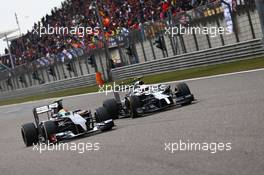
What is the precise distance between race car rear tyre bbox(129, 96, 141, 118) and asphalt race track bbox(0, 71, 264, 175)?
0.68 ft

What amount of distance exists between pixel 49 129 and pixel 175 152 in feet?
15.2

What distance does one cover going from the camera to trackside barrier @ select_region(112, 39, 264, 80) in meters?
23.8

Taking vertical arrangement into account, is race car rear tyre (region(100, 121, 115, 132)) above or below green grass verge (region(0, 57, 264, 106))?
below

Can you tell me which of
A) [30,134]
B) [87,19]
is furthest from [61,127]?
[87,19]

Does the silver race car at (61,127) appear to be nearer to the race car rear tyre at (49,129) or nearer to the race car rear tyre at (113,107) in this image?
the race car rear tyre at (49,129)

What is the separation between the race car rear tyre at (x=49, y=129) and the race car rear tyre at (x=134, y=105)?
1.89m

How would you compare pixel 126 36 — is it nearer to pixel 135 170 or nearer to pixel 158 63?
pixel 158 63

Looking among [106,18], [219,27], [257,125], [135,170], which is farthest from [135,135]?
[106,18]

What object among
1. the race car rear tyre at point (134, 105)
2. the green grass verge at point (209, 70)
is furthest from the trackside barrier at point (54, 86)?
the race car rear tyre at point (134, 105)

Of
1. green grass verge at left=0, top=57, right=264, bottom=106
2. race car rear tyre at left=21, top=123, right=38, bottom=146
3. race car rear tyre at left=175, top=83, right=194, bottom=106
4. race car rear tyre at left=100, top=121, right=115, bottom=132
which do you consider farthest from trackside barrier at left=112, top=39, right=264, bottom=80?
race car rear tyre at left=21, top=123, right=38, bottom=146

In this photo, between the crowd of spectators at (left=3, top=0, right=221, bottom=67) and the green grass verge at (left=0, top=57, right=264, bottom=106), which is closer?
the green grass verge at (left=0, top=57, right=264, bottom=106)

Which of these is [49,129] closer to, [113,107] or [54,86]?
[113,107]

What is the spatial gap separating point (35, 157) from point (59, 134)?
59.8 inches

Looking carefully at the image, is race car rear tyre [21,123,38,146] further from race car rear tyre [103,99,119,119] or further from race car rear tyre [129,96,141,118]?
race car rear tyre [103,99,119,119]
